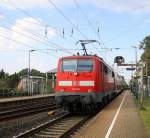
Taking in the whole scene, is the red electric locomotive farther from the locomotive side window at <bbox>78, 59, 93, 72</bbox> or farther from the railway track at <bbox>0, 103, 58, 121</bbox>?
the railway track at <bbox>0, 103, 58, 121</bbox>

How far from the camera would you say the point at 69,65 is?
24141mm

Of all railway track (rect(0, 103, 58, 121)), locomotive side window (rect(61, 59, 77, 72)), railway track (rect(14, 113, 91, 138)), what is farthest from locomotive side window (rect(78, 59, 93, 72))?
railway track (rect(14, 113, 91, 138))

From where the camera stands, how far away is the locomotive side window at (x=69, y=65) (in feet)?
78.8

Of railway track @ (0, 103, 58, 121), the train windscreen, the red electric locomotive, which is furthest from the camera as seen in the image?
the train windscreen

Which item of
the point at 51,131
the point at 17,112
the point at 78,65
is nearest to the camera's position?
the point at 51,131

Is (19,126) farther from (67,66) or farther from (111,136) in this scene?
(67,66)

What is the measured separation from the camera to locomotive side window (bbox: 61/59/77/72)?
78.8 ft

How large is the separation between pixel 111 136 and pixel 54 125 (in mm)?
4177

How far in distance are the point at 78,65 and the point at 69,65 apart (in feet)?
1.64

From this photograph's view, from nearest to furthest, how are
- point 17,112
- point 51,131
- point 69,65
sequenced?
point 51,131 → point 69,65 → point 17,112

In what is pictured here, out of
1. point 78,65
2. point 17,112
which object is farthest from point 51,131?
point 17,112

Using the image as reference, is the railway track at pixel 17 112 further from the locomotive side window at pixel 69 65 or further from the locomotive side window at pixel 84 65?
the locomotive side window at pixel 84 65

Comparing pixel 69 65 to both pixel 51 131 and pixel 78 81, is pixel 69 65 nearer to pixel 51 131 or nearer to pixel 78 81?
pixel 78 81

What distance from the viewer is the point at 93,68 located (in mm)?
23984
